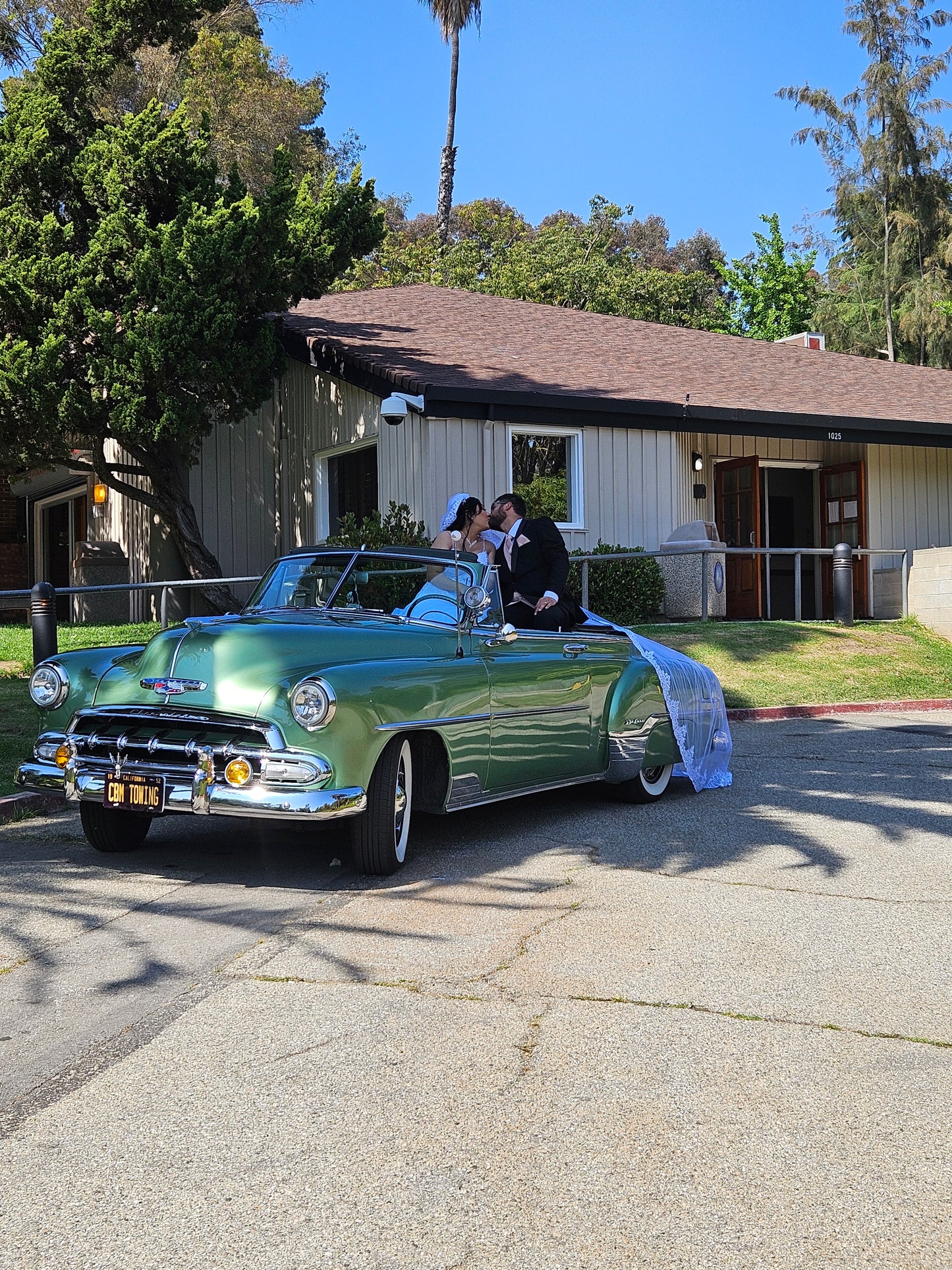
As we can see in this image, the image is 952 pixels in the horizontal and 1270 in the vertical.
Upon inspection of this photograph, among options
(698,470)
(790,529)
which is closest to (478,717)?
(698,470)

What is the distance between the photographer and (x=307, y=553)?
7.14 metres

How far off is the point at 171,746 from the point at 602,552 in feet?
40.3

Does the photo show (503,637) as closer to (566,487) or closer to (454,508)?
(454,508)

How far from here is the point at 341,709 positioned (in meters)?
5.34

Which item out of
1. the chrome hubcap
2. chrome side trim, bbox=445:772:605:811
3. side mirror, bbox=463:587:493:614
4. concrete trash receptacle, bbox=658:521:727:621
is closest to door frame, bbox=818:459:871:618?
concrete trash receptacle, bbox=658:521:727:621

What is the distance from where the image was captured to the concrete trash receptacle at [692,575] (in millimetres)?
17297

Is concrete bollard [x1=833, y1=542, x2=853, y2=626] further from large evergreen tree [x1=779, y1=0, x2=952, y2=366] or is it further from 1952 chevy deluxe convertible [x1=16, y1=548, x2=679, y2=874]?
large evergreen tree [x1=779, y1=0, x2=952, y2=366]

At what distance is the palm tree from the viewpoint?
38.9m

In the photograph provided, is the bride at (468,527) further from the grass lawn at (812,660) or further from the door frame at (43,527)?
the door frame at (43,527)

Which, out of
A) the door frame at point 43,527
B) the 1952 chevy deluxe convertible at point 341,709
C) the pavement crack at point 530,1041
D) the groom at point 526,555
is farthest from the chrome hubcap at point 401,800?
the door frame at point 43,527

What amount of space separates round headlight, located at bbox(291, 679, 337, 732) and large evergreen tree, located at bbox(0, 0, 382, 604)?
1002cm

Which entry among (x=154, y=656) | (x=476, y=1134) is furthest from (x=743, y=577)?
(x=476, y=1134)

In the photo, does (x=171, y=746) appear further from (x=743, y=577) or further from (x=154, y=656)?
(x=743, y=577)

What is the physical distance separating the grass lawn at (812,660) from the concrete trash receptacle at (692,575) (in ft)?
3.26
